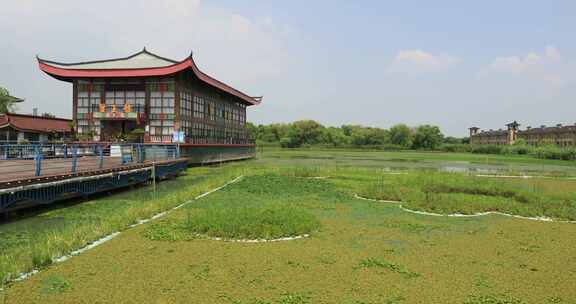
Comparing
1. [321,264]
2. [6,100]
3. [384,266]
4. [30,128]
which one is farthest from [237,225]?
[6,100]

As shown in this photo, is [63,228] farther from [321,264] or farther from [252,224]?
[321,264]

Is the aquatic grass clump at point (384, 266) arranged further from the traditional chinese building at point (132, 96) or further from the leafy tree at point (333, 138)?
the leafy tree at point (333, 138)

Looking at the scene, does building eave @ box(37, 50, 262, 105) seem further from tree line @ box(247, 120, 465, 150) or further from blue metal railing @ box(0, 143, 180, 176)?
tree line @ box(247, 120, 465, 150)

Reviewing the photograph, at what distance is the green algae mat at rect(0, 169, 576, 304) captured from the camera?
19.1 ft

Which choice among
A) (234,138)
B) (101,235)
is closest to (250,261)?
(101,235)

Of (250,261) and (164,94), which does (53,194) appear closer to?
(250,261)

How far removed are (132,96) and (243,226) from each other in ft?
104

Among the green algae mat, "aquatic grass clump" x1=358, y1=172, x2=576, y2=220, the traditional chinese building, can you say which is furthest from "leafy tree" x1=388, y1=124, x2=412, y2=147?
the green algae mat

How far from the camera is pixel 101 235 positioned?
30.0 feet

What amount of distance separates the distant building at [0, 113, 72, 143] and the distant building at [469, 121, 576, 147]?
10569cm

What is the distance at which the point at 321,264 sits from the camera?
7191 millimetres

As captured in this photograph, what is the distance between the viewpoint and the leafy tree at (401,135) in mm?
113700

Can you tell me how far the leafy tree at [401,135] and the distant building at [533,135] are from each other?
28.2m

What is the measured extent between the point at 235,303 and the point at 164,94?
33790 millimetres
